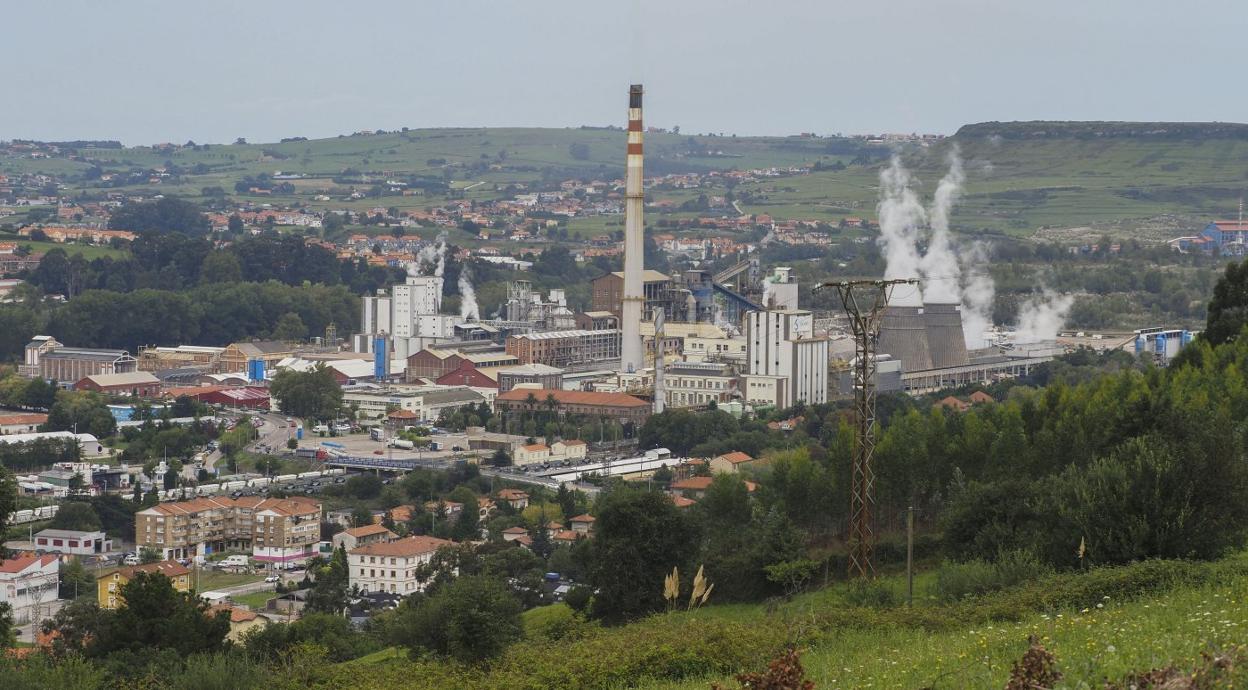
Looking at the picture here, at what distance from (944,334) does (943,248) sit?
20674 millimetres

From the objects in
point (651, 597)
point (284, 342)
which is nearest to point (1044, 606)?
point (651, 597)

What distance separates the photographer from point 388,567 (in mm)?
24062

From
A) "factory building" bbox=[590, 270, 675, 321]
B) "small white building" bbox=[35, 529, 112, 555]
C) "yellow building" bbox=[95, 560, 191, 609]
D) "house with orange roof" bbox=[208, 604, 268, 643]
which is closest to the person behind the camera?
"house with orange roof" bbox=[208, 604, 268, 643]

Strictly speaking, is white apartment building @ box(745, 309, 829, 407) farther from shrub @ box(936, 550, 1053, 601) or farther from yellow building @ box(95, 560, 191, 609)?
shrub @ box(936, 550, 1053, 601)

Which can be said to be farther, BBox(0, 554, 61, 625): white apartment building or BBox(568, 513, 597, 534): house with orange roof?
BBox(568, 513, 597, 534): house with orange roof

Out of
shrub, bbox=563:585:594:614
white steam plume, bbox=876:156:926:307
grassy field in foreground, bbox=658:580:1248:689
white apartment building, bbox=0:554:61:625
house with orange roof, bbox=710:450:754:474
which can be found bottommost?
white apartment building, bbox=0:554:61:625

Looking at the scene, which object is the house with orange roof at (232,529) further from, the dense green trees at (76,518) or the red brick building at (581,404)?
the red brick building at (581,404)

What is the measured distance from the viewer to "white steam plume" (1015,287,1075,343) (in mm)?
51312

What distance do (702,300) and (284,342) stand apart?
1211cm

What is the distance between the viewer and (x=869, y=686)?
26.6ft

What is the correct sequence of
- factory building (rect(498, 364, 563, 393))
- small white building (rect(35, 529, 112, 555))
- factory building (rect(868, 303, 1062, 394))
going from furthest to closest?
factory building (rect(498, 364, 563, 393)) → factory building (rect(868, 303, 1062, 394)) → small white building (rect(35, 529, 112, 555))

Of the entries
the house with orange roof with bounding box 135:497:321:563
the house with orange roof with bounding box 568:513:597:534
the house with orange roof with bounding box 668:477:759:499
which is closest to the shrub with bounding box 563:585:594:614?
the house with orange roof with bounding box 568:513:597:534

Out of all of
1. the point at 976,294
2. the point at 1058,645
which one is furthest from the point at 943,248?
the point at 1058,645

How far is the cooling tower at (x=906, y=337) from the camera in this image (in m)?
42.8
